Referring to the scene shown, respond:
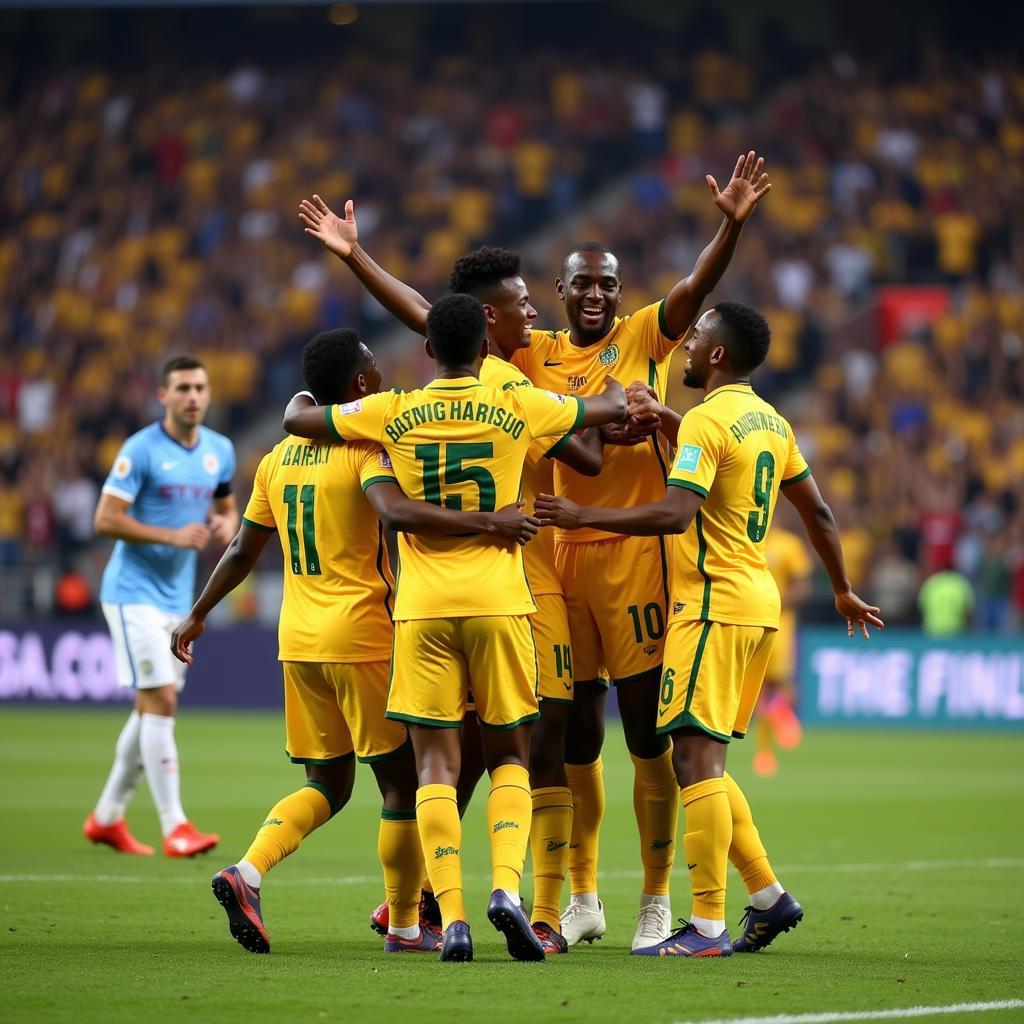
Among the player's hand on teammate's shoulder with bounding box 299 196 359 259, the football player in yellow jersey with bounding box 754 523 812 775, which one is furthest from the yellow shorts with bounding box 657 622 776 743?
the football player in yellow jersey with bounding box 754 523 812 775

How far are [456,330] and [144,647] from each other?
445 cm

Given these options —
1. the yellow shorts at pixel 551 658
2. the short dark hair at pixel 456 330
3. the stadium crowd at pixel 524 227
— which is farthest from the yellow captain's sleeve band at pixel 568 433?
the stadium crowd at pixel 524 227

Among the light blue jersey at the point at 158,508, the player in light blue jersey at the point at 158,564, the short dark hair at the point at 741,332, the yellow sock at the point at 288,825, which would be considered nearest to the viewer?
the yellow sock at the point at 288,825

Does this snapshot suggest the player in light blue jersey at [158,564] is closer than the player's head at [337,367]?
No

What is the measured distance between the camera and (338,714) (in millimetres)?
7027

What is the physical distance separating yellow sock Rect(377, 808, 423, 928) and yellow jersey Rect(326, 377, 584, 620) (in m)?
0.83

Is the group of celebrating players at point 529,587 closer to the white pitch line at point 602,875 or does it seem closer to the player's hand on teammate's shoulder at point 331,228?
the player's hand on teammate's shoulder at point 331,228

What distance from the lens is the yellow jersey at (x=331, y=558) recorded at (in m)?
6.82

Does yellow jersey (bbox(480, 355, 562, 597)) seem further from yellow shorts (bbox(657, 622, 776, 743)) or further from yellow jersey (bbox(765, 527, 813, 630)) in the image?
yellow jersey (bbox(765, 527, 813, 630))

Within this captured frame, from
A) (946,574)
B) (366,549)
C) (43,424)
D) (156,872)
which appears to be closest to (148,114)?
(43,424)

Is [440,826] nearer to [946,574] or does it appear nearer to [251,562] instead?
[251,562]

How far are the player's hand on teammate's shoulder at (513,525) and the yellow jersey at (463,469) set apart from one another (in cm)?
5

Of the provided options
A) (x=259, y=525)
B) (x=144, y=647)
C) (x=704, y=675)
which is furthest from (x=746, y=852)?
(x=144, y=647)

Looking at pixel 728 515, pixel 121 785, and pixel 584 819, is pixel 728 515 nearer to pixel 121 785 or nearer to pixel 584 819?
pixel 584 819
